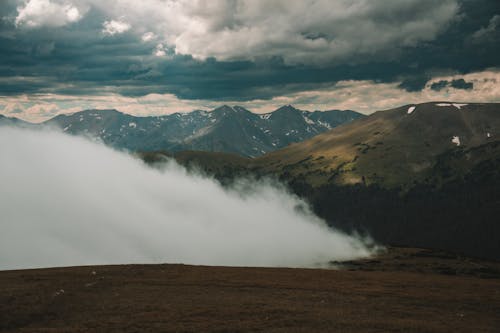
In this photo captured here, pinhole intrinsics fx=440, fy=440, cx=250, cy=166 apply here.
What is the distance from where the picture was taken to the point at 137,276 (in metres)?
96.4

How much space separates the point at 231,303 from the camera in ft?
228

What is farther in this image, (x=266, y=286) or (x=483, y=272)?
(x=483, y=272)

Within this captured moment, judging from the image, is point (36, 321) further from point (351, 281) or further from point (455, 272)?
point (455, 272)

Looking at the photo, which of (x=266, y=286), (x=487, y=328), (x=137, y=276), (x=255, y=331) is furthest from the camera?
(x=137, y=276)

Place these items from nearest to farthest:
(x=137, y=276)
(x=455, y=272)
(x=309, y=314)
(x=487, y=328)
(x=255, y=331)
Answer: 1. (x=255, y=331)
2. (x=487, y=328)
3. (x=309, y=314)
4. (x=137, y=276)
5. (x=455, y=272)

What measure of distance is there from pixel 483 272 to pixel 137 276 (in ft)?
505

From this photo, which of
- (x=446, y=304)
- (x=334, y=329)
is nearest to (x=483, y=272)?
(x=446, y=304)

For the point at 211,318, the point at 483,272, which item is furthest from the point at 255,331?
the point at 483,272

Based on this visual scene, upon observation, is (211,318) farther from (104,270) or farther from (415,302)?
(104,270)

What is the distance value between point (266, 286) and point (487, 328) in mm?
41959

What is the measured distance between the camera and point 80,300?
70.6 meters

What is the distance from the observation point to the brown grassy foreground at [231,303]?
2206 inches

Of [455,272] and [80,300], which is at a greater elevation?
[80,300]

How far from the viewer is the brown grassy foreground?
2206 inches
